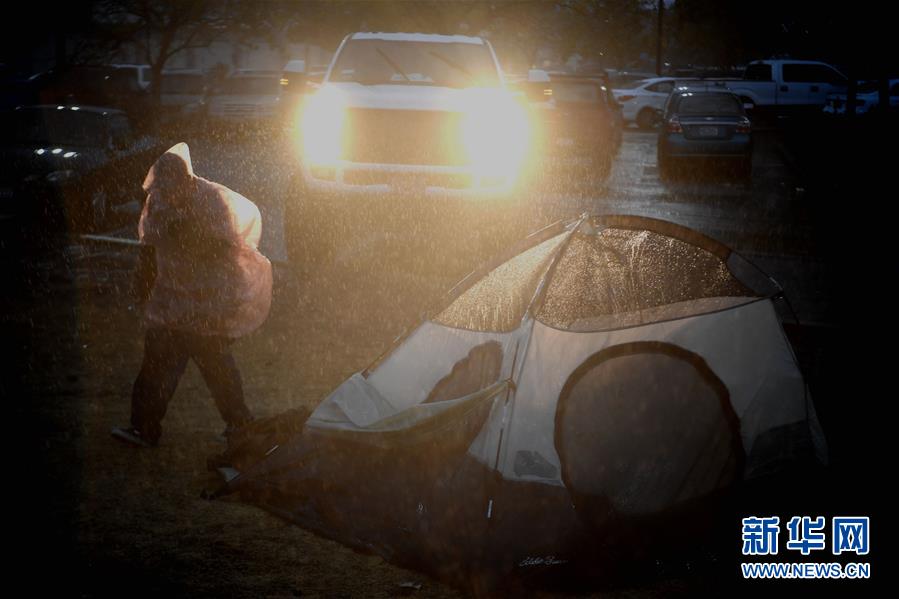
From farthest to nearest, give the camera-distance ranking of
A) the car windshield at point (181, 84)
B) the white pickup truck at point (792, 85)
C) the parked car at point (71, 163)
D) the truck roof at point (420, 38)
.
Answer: the white pickup truck at point (792, 85) < the car windshield at point (181, 84) < the parked car at point (71, 163) < the truck roof at point (420, 38)

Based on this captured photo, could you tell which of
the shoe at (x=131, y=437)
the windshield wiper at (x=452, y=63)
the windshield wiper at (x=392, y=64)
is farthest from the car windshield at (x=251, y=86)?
the shoe at (x=131, y=437)

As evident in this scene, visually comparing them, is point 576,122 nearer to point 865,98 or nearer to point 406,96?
point 406,96

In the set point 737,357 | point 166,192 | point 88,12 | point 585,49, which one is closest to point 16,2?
point 88,12

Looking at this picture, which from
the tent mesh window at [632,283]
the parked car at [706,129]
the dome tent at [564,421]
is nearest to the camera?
the dome tent at [564,421]

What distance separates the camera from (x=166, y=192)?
6.35 metres

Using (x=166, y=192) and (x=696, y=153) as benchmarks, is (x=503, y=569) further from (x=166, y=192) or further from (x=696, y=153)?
(x=696, y=153)

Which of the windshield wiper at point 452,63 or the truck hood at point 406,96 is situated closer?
the truck hood at point 406,96

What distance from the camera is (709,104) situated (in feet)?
73.7

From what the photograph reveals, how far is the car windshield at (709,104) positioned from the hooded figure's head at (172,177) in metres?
17.3

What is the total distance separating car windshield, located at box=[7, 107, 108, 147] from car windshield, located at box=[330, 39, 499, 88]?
3491 mm

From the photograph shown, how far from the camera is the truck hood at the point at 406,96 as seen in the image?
1197 centimetres

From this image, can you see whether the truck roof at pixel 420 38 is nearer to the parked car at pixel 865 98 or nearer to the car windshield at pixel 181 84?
the car windshield at pixel 181 84

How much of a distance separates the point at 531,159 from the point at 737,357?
1833cm

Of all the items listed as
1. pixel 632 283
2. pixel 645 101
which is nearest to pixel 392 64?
pixel 632 283
